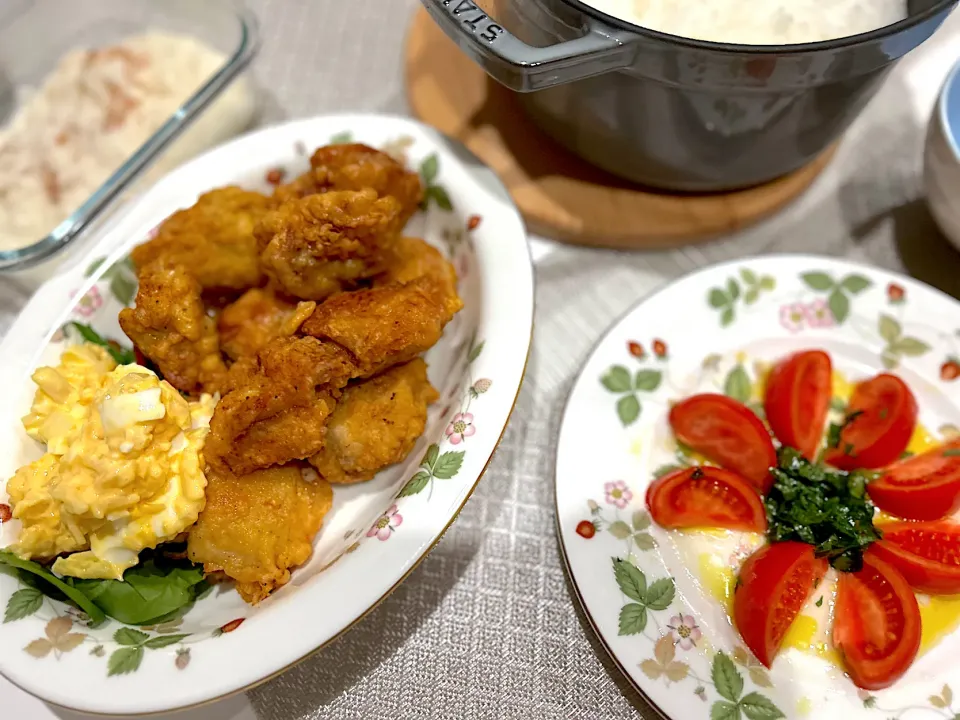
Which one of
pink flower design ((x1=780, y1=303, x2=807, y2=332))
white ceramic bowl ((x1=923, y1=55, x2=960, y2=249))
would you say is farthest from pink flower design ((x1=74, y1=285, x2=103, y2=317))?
white ceramic bowl ((x1=923, y1=55, x2=960, y2=249))

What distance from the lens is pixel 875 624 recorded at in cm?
88

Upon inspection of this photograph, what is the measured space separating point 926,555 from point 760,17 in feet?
2.54

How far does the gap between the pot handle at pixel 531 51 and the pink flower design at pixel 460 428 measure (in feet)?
1.36

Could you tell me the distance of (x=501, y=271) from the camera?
98 cm

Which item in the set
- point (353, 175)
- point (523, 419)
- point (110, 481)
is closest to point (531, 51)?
point (353, 175)

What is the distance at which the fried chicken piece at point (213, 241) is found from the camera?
0.99m

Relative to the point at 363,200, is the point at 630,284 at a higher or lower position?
lower

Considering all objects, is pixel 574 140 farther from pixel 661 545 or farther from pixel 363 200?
pixel 661 545

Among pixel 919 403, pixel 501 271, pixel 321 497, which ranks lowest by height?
pixel 919 403

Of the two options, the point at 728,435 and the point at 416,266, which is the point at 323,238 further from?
the point at 728,435

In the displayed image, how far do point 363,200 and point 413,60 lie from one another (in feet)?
2.07

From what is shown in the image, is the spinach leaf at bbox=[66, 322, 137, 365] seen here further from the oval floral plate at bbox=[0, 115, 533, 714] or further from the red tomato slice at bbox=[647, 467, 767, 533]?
the red tomato slice at bbox=[647, 467, 767, 533]

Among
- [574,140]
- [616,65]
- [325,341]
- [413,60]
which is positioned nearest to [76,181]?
[413,60]

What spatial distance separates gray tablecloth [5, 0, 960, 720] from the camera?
3.08 feet
